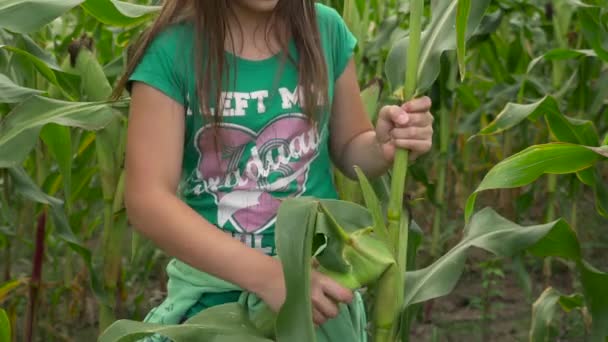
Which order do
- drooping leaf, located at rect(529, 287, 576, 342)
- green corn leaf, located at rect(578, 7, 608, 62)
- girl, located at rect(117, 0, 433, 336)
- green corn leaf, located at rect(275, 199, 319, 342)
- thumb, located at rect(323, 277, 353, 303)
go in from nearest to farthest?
green corn leaf, located at rect(275, 199, 319, 342) < thumb, located at rect(323, 277, 353, 303) < girl, located at rect(117, 0, 433, 336) < drooping leaf, located at rect(529, 287, 576, 342) < green corn leaf, located at rect(578, 7, 608, 62)

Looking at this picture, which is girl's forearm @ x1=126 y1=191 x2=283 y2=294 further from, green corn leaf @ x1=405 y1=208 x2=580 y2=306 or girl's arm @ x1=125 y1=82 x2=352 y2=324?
green corn leaf @ x1=405 y1=208 x2=580 y2=306

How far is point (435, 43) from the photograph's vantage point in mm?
1278

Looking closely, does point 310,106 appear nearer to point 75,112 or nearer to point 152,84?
point 152,84

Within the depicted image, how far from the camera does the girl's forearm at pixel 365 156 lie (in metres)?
1.39

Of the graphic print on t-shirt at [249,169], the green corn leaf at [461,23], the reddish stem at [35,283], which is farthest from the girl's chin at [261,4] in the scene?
the reddish stem at [35,283]

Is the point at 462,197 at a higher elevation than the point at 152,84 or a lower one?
lower

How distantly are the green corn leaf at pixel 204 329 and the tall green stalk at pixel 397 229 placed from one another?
0.45 feet

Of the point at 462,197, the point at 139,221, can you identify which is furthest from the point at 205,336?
the point at 462,197

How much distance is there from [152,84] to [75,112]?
235 mm

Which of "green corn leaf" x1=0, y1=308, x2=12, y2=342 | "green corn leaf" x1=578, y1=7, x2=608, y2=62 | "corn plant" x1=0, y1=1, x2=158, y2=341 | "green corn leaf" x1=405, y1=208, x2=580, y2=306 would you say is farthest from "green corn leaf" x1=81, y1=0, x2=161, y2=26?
"green corn leaf" x1=578, y1=7, x2=608, y2=62

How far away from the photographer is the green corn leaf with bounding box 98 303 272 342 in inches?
45.1

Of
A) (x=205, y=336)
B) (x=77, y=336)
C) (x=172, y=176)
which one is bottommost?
(x=77, y=336)

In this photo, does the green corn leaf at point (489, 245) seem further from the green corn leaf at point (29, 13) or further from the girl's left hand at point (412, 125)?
the green corn leaf at point (29, 13)

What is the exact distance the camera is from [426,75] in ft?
4.02
